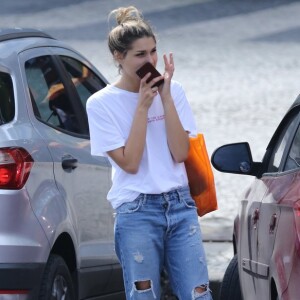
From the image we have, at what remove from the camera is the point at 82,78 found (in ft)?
23.6

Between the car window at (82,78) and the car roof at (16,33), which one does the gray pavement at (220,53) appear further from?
the car roof at (16,33)

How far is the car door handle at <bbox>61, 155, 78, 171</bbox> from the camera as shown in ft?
19.7

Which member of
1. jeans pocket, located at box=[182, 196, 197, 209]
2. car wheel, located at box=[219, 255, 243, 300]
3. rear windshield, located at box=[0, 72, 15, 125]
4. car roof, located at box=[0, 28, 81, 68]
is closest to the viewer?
jeans pocket, located at box=[182, 196, 197, 209]

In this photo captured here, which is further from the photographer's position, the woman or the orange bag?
the orange bag

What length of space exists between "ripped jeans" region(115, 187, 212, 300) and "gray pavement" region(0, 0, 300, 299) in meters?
3.93

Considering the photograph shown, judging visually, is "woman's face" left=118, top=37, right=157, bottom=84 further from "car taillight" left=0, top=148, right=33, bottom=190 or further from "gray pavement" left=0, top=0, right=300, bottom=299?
"gray pavement" left=0, top=0, right=300, bottom=299

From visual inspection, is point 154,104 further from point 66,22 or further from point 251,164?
point 66,22

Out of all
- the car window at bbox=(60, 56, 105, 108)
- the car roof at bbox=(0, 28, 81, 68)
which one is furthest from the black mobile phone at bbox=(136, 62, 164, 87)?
the car window at bbox=(60, 56, 105, 108)

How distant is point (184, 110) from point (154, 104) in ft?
0.52

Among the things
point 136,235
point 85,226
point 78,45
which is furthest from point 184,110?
point 78,45

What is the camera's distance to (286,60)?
17531mm

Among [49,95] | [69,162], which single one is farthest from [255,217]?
[49,95]


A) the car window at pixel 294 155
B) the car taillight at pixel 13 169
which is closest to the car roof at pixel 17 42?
the car taillight at pixel 13 169

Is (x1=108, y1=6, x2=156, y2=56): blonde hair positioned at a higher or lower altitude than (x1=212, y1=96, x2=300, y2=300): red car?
higher
